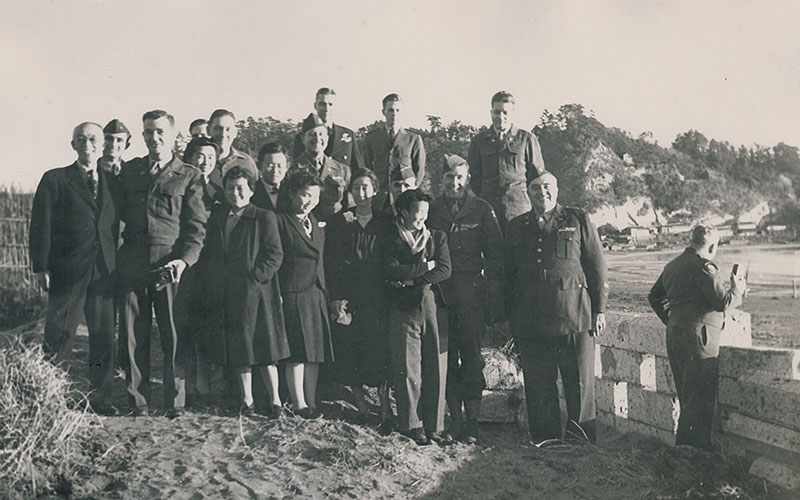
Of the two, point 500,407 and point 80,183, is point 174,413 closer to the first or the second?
point 80,183

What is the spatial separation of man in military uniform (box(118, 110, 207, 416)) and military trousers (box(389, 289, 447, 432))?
5.27 feet

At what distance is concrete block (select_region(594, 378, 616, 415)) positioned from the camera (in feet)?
22.1

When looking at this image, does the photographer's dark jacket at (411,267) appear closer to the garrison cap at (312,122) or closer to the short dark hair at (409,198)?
the short dark hair at (409,198)

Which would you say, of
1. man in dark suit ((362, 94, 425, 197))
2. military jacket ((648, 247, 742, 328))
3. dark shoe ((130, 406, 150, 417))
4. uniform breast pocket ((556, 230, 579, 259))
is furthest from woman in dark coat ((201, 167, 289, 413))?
military jacket ((648, 247, 742, 328))

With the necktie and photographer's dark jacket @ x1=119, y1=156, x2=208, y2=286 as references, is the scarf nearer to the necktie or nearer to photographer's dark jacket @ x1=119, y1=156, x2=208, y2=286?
photographer's dark jacket @ x1=119, y1=156, x2=208, y2=286

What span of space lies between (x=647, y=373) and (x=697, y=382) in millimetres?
921

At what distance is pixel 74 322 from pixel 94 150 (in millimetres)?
1292

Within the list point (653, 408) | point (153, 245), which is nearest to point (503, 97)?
point (653, 408)

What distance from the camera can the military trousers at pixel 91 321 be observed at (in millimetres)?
5305

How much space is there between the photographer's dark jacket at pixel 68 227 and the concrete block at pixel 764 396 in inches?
190

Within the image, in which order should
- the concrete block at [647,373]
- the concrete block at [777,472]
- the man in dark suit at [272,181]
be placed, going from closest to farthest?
the concrete block at [777,472] < the man in dark suit at [272,181] < the concrete block at [647,373]

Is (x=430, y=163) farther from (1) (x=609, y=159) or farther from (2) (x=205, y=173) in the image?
(2) (x=205, y=173)

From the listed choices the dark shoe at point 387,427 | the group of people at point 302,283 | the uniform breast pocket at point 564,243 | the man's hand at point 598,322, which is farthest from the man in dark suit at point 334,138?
the man's hand at point 598,322

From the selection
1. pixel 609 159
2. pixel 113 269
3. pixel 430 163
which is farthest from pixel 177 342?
pixel 609 159
